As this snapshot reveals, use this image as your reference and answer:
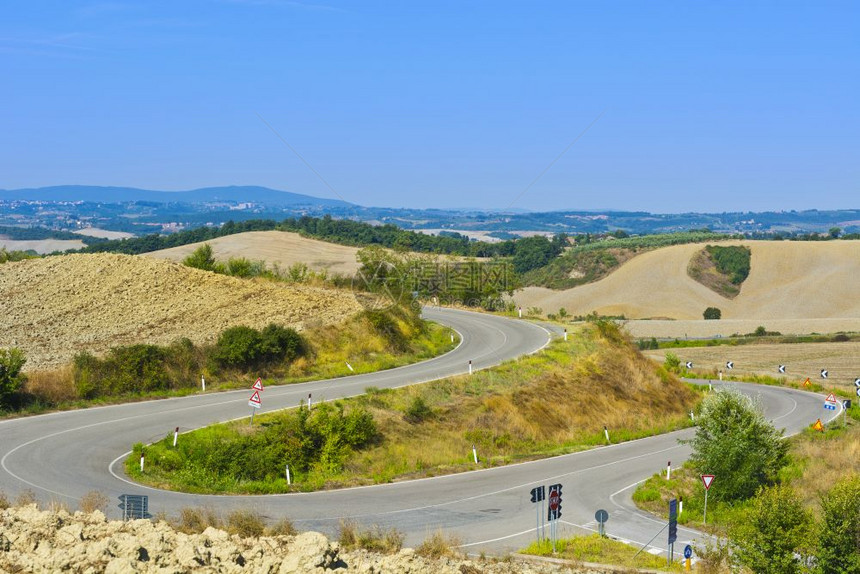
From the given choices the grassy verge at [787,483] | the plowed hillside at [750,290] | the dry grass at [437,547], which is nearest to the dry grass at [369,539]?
the dry grass at [437,547]

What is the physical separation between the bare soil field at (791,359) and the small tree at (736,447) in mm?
32179

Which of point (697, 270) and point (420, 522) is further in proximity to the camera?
point (697, 270)

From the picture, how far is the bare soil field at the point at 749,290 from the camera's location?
112 metres

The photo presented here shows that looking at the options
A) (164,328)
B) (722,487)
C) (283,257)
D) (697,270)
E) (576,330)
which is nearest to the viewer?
(722,487)

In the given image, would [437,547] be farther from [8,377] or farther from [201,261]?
[201,261]

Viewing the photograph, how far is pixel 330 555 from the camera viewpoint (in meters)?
15.9

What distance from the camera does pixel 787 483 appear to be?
30.1 m

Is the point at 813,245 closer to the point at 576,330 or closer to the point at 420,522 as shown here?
the point at 576,330

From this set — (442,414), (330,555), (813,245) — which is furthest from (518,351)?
(813,245)

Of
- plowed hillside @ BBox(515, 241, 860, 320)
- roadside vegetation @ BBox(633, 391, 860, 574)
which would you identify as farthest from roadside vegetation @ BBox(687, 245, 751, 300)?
roadside vegetation @ BBox(633, 391, 860, 574)

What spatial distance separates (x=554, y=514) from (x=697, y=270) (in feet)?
397

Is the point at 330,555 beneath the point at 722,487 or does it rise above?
above

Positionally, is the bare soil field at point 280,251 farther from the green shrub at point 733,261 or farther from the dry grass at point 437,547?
the dry grass at point 437,547

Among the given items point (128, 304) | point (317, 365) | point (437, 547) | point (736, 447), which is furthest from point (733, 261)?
point (437, 547)
